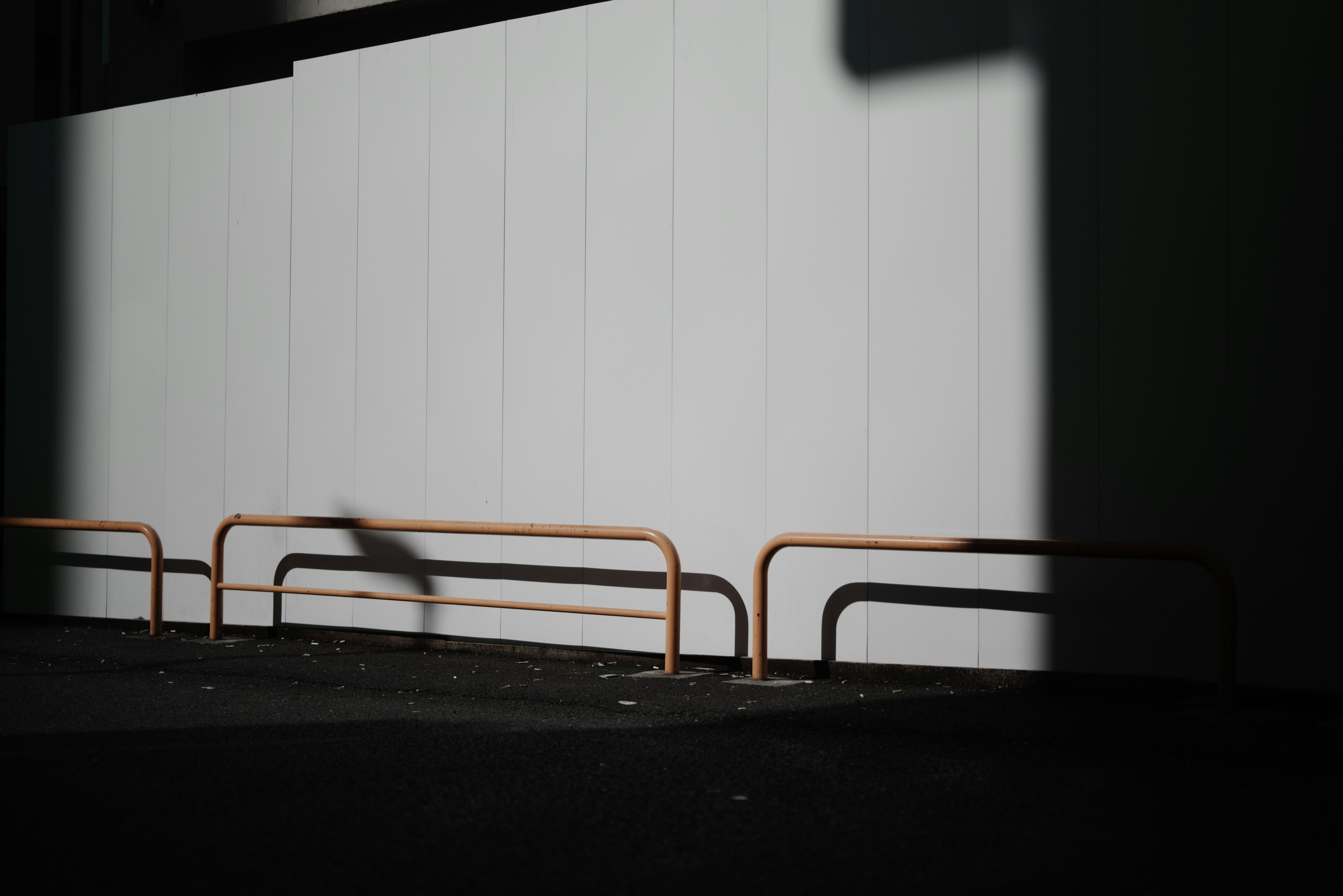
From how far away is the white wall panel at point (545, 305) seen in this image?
7887 mm

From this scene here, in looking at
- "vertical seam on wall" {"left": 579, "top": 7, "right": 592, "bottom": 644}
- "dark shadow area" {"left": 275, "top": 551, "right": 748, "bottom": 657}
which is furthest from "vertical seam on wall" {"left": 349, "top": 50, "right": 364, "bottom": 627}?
"vertical seam on wall" {"left": 579, "top": 7, "right": 592, "bottom": 644}

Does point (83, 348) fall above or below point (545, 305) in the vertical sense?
below

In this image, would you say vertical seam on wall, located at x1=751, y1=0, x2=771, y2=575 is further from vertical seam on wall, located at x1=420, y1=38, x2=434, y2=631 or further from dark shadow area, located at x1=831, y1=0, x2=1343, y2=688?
vertical seam on wall, located at x1=420, y1=38, x2=434, y2=631

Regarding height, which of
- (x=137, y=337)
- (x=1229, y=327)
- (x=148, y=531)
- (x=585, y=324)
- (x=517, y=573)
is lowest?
(x=517, y=573)

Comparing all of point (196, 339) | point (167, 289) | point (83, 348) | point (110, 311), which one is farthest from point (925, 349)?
point (83, 348)

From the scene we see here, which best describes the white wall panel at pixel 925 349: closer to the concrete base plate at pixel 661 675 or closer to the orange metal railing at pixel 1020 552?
the orange metal railing at pixel 1020 552

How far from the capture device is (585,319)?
7840 mm

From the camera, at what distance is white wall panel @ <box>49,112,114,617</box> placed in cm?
988

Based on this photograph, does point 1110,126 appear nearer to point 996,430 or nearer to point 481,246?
point 996,430

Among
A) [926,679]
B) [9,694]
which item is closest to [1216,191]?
[926,679]

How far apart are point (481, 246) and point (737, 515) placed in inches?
104

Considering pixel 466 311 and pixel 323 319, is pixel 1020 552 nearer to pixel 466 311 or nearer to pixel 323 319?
pixel 466 311

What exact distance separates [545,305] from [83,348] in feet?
14.9

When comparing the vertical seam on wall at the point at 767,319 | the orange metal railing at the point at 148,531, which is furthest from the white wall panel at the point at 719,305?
the orange metal railing at the point at 148,531
